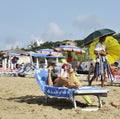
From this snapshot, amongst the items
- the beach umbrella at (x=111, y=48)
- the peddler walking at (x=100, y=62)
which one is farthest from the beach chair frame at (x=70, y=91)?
the beach umbrella at (x=111, y=48)

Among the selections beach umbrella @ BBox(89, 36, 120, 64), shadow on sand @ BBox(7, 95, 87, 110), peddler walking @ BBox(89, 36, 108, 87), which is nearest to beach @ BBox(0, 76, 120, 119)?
shadow on sand @ BBox(7, 95, 87, 110)

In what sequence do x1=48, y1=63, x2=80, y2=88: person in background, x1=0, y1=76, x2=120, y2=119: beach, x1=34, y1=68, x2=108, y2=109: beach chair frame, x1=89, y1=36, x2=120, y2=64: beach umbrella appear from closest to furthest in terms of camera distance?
x1=0, y1=76, x2=120, y2=119: beach, x1=34, y1=68, x2=108, y2=109: beach chair frame, x1=48, y1=63, x2=80, y2=88: person in background, x1=89, y1=36, x2=120, y2=64: beach umbrella

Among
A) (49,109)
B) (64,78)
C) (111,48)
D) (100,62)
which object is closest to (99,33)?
(100,62)

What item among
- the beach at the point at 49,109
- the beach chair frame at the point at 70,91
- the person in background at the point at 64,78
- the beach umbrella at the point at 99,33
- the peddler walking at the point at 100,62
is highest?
the beach umbrella at the point at 99,33

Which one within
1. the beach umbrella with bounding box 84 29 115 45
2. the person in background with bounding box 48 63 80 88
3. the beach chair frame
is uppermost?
the beach umbrella with bounding box 84 29 115 45

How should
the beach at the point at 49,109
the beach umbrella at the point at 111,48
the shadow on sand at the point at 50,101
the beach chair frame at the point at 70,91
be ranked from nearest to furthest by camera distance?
the beach at the point at 49,109
the beach chair frame at the point at 70,91
the shadow on sand at the point at 50,101
the beach umbrella at the point at 111,48

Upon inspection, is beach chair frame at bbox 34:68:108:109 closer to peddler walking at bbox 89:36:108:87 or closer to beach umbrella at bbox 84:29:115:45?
peddler walking at bbox 89:36:108:87

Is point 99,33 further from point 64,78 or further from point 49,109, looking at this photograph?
point 49,109

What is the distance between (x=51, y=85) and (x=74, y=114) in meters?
1.41

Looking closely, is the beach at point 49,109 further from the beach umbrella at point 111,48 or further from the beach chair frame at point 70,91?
the beach umbrella at point 111,48

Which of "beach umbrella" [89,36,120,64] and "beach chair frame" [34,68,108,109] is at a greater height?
"beach umbrella" [89,36,120,64]

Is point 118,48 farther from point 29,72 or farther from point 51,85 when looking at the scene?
point 29,72

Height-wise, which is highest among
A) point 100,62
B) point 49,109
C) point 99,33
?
point 99,33

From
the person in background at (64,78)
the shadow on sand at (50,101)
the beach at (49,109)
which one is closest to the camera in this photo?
the beach at (49,109)
